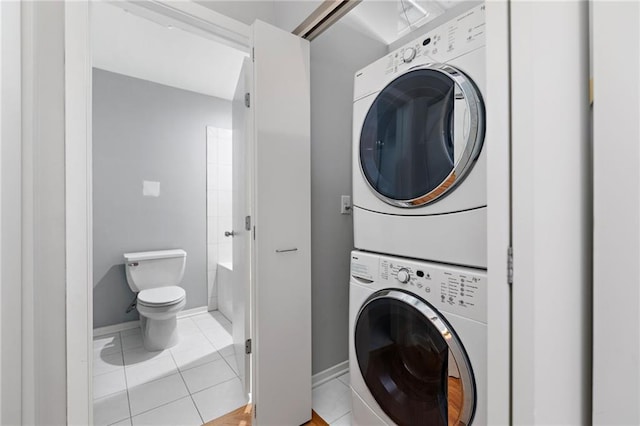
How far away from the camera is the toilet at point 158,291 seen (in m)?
2.22

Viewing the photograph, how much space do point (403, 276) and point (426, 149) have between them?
489 millimetres

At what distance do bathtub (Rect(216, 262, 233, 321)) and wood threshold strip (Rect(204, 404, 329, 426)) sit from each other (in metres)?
1.33

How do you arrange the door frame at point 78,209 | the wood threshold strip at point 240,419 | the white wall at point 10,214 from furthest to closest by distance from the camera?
the wood threshold strip at point 240,419
the door frame at point 78,209
the white wall at point 10,214

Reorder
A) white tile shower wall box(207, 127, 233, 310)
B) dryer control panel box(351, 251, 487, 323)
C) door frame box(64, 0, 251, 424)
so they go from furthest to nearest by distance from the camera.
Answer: white tile shower wall box(207, 127, 233, 310)
door frame box(64, 0, 251, 424)
dryer control panel box(351, 251, 487, 323)

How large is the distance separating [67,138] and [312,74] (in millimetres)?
1268

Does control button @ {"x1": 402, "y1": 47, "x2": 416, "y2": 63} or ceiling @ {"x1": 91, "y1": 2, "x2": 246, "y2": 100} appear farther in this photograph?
ceiling @ {"x1": 91, "y1": 2, "x2": 246, "y2": 100}

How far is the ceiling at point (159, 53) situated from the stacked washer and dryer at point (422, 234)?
61.3 inches

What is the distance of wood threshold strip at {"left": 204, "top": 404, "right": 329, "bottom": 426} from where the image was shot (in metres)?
1.49

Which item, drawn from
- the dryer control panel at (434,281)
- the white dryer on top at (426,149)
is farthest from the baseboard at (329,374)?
the white dryer on top at (426,149)

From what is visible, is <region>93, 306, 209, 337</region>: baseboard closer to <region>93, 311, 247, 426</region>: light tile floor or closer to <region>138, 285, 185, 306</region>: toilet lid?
<region>93, 311, 247, 426</region>: light tile floor

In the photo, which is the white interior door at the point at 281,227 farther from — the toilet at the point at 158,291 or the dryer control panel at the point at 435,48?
the toilet at the point at 158,291

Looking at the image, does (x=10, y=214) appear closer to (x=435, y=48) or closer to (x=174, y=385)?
(x=435, y=48)

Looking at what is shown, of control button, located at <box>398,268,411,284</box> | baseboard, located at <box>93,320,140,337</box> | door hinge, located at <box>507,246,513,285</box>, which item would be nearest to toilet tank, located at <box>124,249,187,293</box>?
baseboard, located at <box>93,320,140,337</box>

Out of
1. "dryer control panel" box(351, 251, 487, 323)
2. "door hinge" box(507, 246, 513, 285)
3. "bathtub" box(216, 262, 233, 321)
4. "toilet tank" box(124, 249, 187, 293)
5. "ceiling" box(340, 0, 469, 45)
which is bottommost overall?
"bathtub" box(216, 262, 233, 321)
